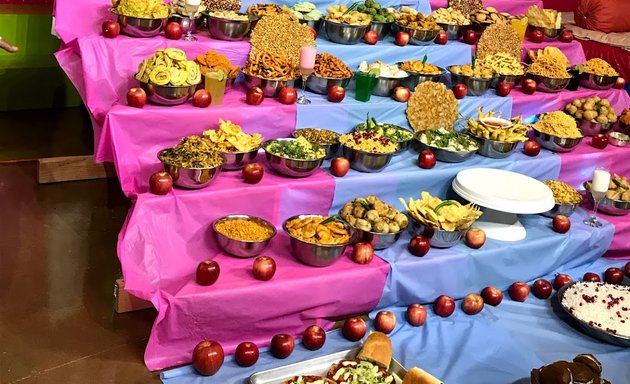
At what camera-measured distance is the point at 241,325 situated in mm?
3195

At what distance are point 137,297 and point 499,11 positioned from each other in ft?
13.2

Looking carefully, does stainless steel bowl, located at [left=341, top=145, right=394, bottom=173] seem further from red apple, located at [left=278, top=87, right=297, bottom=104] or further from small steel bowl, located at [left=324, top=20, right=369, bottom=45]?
small steel bowl, located at [left=324, top=20, right=369, bottom=45]

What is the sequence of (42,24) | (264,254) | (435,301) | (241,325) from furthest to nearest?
(42,24)
(435,301)
(264,254)
(241,325)

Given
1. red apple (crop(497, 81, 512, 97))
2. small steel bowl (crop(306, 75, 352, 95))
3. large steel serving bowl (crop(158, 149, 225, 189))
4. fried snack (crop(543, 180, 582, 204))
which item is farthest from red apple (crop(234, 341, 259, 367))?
red apple (crop(497, 81, 512, 97))

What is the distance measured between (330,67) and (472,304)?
166cm

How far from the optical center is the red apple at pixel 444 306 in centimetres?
357

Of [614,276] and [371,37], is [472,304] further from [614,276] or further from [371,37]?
[371,37]

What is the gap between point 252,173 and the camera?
11.7ft

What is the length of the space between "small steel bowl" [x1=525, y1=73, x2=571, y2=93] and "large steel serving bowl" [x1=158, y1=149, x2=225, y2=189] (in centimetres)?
276

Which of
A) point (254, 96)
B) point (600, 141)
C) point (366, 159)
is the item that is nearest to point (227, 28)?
point (254, 96)

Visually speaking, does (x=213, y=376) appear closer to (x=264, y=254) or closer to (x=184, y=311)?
(x=184, y=311)

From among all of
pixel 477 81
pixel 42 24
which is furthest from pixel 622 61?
pixel 42 24

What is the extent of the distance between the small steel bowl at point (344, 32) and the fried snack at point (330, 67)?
222 mm

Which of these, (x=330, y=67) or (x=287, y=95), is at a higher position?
(x=330, y=67)
